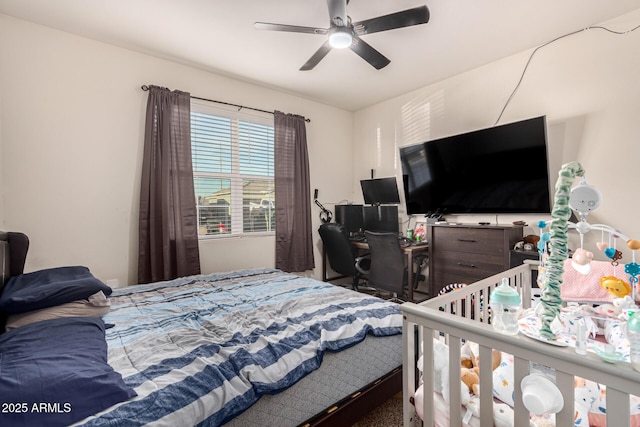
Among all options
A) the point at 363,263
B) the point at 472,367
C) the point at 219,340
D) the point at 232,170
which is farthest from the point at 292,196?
the point at 472,367

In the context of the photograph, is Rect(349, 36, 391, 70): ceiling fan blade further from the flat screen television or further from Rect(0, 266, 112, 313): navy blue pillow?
Rect(0, 266, 112, 313): navy blue pillow

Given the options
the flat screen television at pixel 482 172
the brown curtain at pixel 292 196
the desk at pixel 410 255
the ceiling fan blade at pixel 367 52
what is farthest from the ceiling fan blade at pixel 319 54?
the desk at pixel 410 255

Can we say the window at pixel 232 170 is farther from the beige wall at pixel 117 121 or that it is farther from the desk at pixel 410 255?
the desk at pixel 410 255

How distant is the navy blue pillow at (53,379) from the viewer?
820 mm

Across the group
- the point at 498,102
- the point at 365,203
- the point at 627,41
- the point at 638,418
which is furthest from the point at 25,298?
the point at 627,41

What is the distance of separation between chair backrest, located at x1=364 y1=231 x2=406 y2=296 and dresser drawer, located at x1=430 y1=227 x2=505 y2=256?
49 cm

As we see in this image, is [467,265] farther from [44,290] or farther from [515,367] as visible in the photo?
[44,290]

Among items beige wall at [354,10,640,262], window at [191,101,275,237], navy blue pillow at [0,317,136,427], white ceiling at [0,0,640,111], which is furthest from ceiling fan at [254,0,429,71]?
navy blue pillow at [0,317,136,427]

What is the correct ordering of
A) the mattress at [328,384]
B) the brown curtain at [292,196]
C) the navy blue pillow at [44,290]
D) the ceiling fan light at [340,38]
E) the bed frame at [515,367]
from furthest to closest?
the brown curtain at [292,196] < the ceiling fan light at [340,38] < the navy blue pillow at [44,290] < the mattress at [328,384] < the bed frame at [515,367]

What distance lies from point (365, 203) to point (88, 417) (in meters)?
3.73

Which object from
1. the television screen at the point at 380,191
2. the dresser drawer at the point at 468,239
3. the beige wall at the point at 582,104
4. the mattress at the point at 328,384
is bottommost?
the mattress at the point at 328,384

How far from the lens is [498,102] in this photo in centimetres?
292

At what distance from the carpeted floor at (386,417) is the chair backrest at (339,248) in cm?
180

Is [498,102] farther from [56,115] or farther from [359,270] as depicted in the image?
[56,115]
